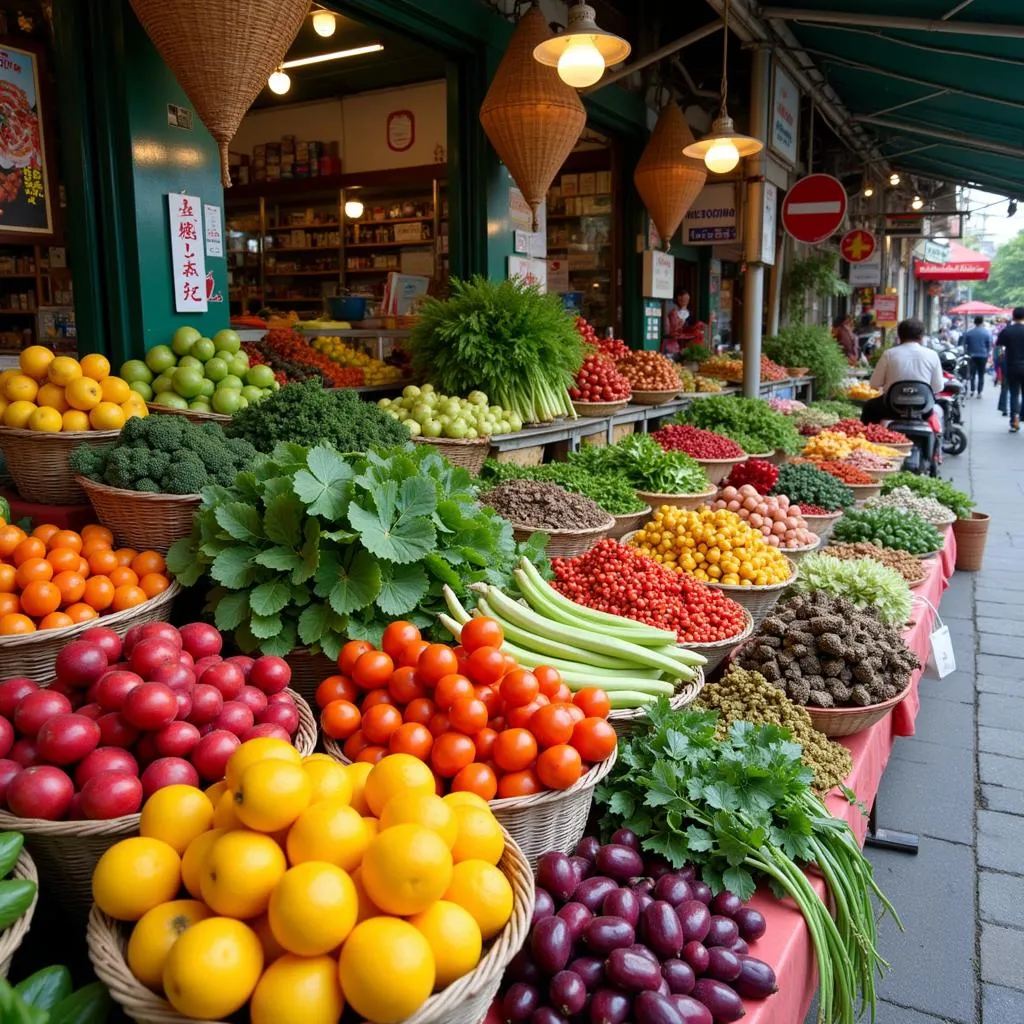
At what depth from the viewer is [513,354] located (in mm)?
5012

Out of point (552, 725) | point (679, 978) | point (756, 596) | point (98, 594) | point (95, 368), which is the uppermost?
point (95, 368)

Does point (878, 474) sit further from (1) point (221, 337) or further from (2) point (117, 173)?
(2) point (117, 173)

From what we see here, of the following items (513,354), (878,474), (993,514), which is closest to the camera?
(513,354)

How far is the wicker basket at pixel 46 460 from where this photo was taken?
3186 mm

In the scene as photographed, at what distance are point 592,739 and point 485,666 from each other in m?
0.32

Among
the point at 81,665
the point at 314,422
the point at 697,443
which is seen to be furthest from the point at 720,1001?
the point at 697,443

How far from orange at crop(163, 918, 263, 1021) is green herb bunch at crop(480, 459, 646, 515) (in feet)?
10.7

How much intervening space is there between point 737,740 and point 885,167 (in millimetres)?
19024

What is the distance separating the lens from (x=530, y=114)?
5.17 meters

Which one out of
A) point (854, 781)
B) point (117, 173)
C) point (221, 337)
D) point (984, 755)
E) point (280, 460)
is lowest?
point (984, 755)

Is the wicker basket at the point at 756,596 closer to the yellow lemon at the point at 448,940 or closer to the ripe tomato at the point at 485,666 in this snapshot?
the ripe tomato at the point at 485,666

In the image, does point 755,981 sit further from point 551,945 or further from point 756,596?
point 756,596

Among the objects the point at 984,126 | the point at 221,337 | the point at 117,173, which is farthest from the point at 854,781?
the point at 984,126

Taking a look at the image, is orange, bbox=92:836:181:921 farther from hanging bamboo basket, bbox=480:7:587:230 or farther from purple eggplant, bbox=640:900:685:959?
hanging bamboo basket, bbox=480:7:587:230
